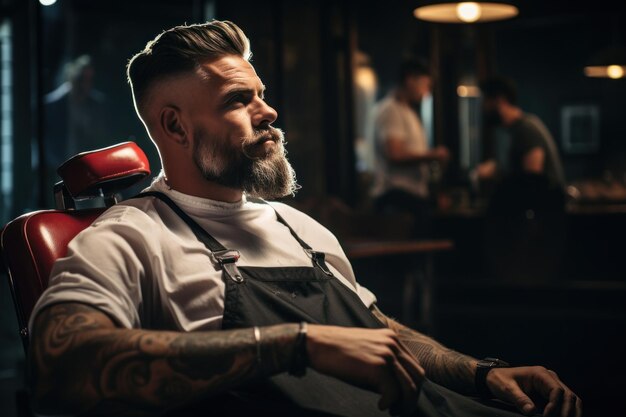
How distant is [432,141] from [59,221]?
6554 mm

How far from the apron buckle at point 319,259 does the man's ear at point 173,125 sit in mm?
319

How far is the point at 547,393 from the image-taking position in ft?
5.07

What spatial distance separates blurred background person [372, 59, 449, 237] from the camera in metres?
5.67

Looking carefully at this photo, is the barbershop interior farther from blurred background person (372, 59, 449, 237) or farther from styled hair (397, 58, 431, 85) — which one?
styled hair (397, 58, 431, 85)

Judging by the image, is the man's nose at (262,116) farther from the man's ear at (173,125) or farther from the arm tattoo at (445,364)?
the arm tattoo at (445,364)

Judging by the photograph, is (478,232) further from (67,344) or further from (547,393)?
(67,344)

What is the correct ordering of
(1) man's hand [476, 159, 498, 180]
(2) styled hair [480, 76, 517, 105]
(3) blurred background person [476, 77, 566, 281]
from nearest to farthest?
(3) blurred background person [476, 77, 566, 281] → (2) styled hair [480, 76, 517, 105] → (1) man's hand [476, 159, 498, 180]

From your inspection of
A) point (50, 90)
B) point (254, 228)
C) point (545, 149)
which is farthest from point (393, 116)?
point (254, 228)

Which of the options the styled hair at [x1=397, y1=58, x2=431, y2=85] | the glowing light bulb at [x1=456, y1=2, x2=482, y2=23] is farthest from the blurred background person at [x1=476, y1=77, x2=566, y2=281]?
the glowing light bulb at [x1=456, y1=2, x2=482, y2=23]

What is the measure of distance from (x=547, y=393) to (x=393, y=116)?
4.24 metres

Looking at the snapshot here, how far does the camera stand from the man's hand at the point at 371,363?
4.11 feet

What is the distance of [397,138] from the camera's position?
18.6 ft

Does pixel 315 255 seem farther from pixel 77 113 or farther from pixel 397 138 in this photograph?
pixel 397 138

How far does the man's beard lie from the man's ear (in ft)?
0.10
